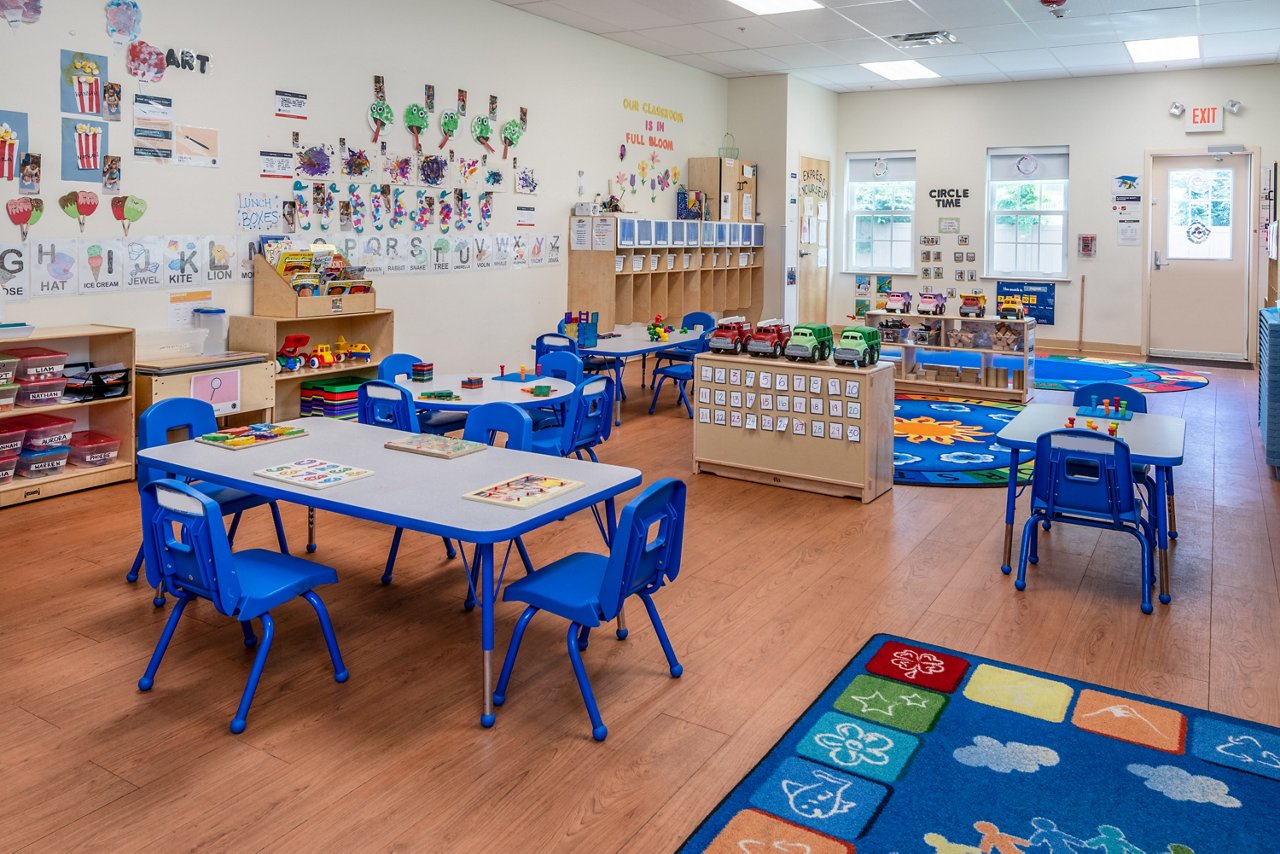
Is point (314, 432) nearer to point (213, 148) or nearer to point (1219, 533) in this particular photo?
point (213, 148)

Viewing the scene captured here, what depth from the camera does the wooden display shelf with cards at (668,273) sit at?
9.57 metres

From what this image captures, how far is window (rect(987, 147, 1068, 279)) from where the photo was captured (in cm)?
1238

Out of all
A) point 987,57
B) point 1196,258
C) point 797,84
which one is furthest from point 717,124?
point 1196,258

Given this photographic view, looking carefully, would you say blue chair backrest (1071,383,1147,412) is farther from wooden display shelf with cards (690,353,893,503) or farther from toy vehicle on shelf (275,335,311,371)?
toy vehicle on shelf (275,335,311,371)

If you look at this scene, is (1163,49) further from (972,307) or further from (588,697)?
(588,697)

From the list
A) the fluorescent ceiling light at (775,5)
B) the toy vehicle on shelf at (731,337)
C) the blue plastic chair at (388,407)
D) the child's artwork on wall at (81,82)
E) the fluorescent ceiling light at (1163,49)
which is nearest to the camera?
the blue plastic chair at (388,407)

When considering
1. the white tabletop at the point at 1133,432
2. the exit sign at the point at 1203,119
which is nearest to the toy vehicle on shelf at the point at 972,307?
the white tabletop at the point at 1133,432

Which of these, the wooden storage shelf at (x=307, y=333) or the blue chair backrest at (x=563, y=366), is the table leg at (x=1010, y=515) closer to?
the blue chair backrest at (x=563, y=366)

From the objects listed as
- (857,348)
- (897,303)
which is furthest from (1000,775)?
(897,303)

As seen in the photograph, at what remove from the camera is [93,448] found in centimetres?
568

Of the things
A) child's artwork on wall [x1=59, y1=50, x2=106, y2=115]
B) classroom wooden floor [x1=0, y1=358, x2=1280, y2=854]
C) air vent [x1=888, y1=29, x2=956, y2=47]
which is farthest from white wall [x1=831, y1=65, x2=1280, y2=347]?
child's artwork on wall [x1=59, y1=50, x2=106, y2=115]

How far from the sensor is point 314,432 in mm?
4211

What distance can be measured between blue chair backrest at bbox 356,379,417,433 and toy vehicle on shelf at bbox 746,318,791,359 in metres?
2.10

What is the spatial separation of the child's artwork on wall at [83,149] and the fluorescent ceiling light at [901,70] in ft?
26.6
